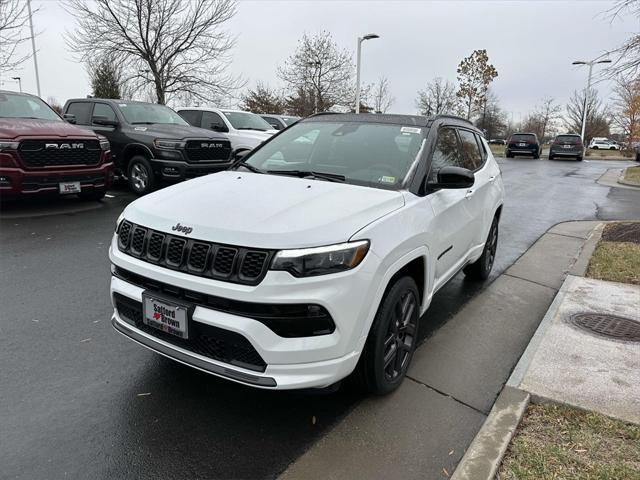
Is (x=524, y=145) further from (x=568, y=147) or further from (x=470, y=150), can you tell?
(x=470, y=150)

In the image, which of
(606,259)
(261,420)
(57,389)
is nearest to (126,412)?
(57,389)

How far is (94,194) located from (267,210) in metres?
7.45

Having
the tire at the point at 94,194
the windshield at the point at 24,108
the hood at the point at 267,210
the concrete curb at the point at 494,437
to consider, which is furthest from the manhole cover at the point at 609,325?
the windshield at the point at 24,108

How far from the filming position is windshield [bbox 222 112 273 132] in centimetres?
1289

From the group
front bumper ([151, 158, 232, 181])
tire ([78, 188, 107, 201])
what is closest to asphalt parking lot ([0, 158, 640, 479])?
tire ([78, 188, 107, 201])

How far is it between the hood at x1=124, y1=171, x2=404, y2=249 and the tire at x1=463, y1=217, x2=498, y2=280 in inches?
103

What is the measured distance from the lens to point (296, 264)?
2430mm

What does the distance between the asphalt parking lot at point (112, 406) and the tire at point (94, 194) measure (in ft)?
12.6

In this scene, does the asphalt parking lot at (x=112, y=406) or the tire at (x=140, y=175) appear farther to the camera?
the tire at (x=140, y=175)

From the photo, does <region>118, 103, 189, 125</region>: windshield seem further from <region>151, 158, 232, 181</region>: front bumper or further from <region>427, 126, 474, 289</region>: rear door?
<region>427, 126, 474, 289</region>: rear door

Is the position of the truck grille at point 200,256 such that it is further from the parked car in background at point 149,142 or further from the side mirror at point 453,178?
the parked car in background at point 149,142

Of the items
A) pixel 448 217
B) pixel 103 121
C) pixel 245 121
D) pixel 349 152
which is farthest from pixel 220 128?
pixel 448 217

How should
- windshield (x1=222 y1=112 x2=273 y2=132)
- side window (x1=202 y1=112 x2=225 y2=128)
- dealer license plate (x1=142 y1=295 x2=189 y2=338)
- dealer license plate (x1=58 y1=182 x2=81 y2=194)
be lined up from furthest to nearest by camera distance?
1. windshield (x1=222 y1=112 x2=273 y2=132)
2. side window (x1=202 y1=112 x2=225 y2=128)
3. dealer license plate (x1=58 y1=182 x2=81 y2=194)
4. dealer license plate (x1=142 y1=295 x2=189 y2=338)

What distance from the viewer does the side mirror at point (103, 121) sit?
388 inches
